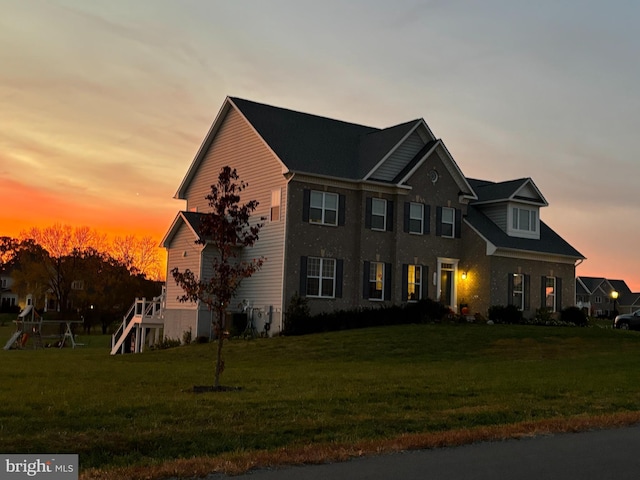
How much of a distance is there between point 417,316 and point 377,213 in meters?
5.10

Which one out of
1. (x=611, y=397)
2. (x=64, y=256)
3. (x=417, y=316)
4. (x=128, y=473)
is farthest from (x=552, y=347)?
(x=64, y=256)

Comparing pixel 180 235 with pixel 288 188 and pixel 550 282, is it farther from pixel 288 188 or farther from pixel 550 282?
pixel 550 282

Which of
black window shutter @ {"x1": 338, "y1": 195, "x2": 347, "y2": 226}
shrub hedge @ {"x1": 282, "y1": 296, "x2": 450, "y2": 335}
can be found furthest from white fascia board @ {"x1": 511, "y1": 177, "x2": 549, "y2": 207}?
black window shutter @ {"x1": 338, "y1": 195, "x2": 347, "y2": 226}

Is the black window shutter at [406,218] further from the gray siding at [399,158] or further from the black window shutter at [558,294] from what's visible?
the black window shutter at [558,294]

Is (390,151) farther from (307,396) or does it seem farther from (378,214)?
(307,396)

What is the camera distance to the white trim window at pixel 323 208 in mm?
33188

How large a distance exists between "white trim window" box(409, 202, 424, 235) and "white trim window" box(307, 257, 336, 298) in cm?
466

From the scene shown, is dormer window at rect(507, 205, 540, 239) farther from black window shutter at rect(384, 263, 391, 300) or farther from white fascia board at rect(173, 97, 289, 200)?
white fascia board at rect(173, 97, 289, 200)

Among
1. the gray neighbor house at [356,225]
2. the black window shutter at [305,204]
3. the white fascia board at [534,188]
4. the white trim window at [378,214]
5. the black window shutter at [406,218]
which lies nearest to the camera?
the black window shutter at [305,204]

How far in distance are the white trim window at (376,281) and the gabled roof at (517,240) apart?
19.0ft

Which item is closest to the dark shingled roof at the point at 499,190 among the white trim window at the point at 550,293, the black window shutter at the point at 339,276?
the white trim window at the point at 550,293

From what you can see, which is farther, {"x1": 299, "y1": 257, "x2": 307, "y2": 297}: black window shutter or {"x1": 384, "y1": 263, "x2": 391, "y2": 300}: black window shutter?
{"x1": 384, "y1": 263, "x2": 391, "y2": 300}: black window shutter

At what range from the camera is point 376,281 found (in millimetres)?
34625

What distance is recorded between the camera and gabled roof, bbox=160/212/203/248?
34.3 metres
